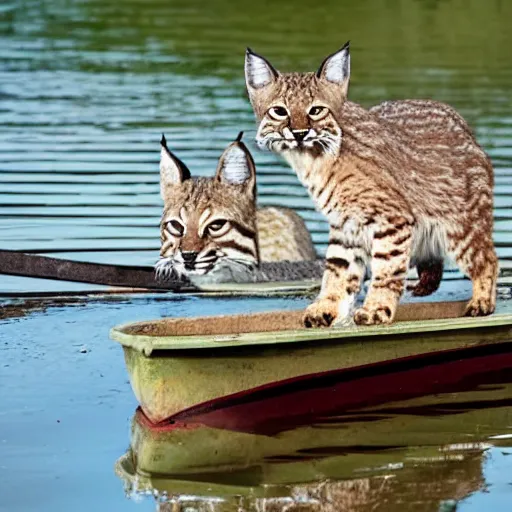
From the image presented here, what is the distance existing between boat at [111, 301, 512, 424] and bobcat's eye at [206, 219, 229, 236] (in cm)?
72

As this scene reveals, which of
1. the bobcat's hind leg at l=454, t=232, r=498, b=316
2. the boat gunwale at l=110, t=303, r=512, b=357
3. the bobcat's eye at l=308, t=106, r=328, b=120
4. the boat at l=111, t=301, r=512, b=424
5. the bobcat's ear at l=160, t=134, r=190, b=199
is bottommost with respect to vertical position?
the boat at l=111, t=301, r=512, b=424

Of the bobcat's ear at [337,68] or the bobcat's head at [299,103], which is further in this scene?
the bobcat's ear at [337,68]

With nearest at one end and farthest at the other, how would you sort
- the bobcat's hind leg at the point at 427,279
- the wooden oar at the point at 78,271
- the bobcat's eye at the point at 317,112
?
the bobcat's eye at the point at 317,112, the bobcat's hind leg at the point at 427,279, the wooden oar at the point at 78,271

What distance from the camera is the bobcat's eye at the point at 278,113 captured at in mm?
10547

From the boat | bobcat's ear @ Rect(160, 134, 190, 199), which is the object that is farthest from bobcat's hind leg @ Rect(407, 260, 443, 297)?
bobcat's ear @ Rect(160, 134, 190, 199)

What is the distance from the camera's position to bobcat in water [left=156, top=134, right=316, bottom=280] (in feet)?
38.6

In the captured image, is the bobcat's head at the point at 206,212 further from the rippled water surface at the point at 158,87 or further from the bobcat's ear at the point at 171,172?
the rippled water surface at the point at 158,87

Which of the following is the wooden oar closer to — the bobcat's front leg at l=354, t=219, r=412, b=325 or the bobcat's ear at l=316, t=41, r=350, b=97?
the bobcat's front leg at l=354, t=219, r=412, b=325

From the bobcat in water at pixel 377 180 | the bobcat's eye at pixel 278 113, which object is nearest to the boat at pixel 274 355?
the bobcat in water at pixel 377 180

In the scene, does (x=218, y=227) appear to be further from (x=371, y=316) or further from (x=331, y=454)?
(x=331, y=454)

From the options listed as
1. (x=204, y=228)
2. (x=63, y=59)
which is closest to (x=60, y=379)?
(x=204, y=228)

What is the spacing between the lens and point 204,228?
38.8 ft

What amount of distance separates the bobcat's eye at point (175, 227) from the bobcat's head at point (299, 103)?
1.20m

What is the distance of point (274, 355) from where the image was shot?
10.6 m
